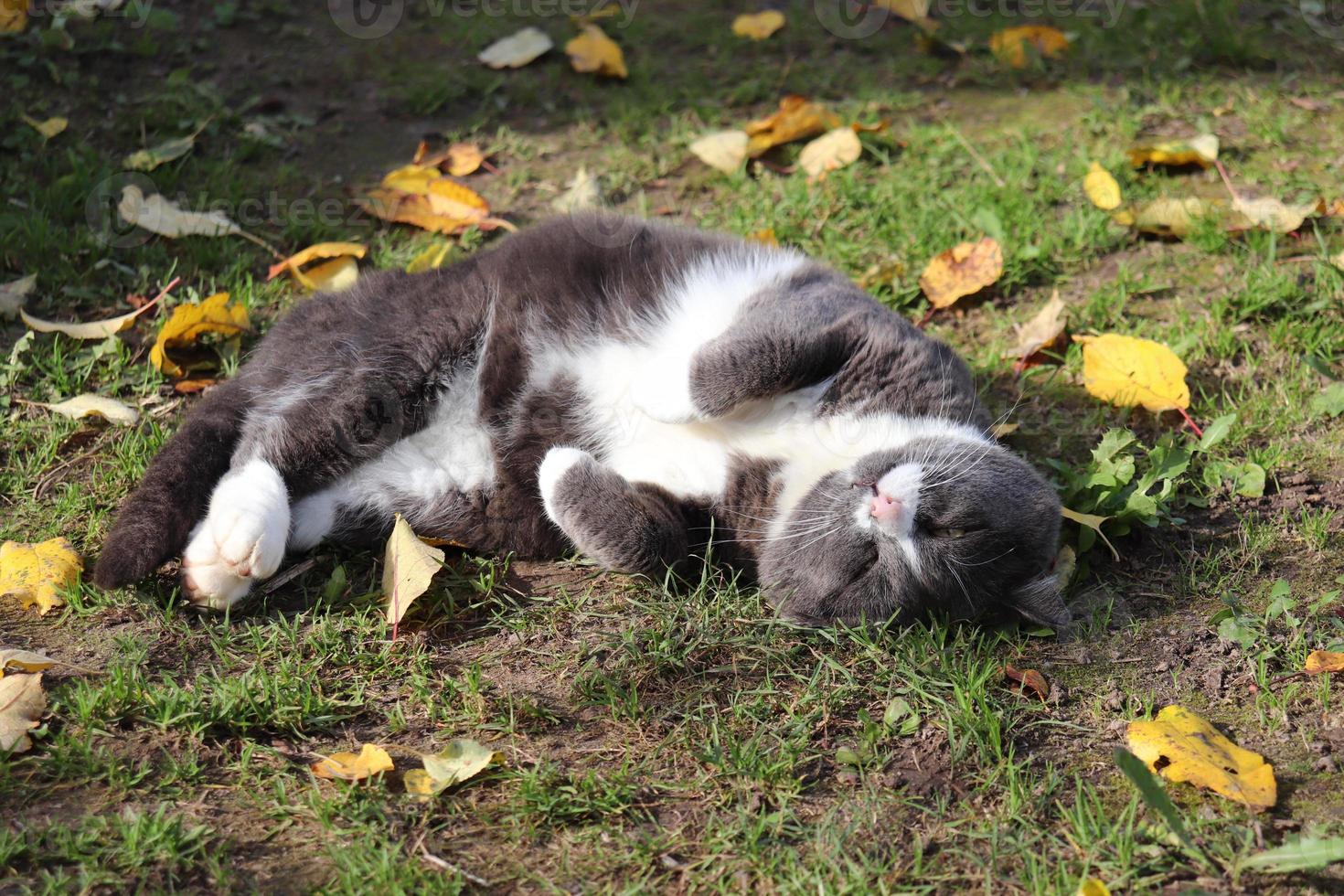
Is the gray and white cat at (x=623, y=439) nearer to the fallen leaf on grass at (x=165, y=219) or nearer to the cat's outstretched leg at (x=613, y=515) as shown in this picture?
the cat's outstretched leg at (x=613, y=515)

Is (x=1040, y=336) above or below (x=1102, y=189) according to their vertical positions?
below

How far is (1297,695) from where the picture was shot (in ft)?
8.17

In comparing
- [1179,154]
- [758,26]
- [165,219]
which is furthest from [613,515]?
[758,26]

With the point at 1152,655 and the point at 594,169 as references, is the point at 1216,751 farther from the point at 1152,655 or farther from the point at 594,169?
the point at 594,169

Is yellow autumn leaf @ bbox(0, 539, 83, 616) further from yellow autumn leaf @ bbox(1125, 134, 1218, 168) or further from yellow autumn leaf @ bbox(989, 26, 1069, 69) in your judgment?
yellow autumn leaf @ bbox(989, 26, 1069, 69)

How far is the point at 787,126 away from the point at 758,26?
969 mm

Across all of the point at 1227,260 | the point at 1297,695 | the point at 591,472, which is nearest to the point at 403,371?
the point at 591,472

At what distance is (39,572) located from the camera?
2615mm

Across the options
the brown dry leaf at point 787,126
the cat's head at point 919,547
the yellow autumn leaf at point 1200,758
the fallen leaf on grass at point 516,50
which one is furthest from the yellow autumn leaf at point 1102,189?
the fallen leaf on grass at point 516,50

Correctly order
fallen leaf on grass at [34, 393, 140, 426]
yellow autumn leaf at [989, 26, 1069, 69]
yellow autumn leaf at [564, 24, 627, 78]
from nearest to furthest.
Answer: fallen leaf on grass at [34, 393, 140, 426] → yellow autumn leaf at [564, 24, 627, 78] → yellow autumn leaf at [989, 26, 1069, 69]

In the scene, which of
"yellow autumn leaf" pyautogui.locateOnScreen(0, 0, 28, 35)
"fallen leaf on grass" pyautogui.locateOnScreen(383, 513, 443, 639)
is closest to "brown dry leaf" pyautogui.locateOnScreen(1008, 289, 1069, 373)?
"fallen leaf on grass" pyautogui.locateOnScreen(383, 513, 443, 639)

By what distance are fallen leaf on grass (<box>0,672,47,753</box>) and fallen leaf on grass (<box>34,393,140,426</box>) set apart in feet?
3.42

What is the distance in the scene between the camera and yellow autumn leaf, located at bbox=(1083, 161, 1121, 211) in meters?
4.02

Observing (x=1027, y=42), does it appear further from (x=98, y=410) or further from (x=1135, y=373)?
(x=98, y=410)
